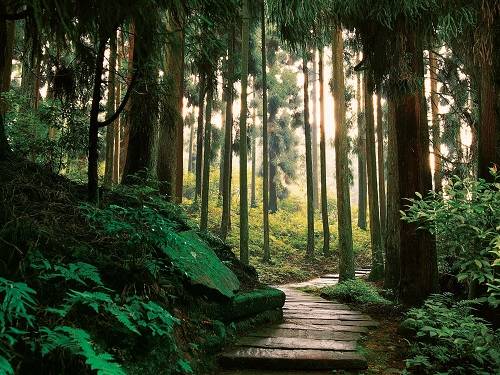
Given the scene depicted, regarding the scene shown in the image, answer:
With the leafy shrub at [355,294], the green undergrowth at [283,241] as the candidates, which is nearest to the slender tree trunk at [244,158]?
the green undergrowth at [283,241]

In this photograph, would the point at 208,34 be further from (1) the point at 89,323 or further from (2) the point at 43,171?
(1) the point at 89,323

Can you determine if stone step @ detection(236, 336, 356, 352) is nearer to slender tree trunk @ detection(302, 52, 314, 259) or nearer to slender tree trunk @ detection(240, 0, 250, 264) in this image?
slender tree trunk @ detection(240, 0, 250, 264)

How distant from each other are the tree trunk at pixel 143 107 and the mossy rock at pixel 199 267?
1355 millimetres

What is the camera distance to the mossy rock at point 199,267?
3.95 m

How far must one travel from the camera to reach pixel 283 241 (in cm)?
2097

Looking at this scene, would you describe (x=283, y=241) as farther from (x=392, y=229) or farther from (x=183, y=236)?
(x=183, y=236)

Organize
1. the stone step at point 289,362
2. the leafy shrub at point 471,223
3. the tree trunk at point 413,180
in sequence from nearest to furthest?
the leafy shrub at point 471,223
the stone step at point 289,362
the tree trunk at point 413,180

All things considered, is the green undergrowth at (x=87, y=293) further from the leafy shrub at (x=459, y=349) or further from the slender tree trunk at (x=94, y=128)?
the leafy shrub at (x=459, y=349)

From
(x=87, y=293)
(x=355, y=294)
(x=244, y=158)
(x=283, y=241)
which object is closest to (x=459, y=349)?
(x=87, y=293)

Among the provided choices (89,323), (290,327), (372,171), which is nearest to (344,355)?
(290,327)

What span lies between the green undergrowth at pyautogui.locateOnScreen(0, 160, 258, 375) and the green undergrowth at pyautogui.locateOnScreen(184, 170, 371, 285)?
31.4 feet

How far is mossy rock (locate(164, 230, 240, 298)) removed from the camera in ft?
13.0

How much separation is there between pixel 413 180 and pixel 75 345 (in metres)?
5.36

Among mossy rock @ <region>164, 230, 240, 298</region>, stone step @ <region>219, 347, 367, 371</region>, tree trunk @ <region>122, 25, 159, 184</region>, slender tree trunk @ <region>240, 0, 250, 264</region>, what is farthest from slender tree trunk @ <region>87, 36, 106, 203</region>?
slender tree trunk @ <region>240, 0, 250, 264</region>
